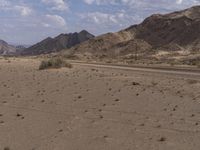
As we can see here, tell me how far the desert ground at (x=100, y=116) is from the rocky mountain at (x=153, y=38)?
96.8 metres

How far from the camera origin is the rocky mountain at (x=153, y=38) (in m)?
132

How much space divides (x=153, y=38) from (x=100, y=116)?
422 feet

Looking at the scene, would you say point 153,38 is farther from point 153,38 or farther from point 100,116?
point 100,116

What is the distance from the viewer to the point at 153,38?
146 m

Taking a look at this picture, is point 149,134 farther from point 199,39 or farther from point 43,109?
point 199,39

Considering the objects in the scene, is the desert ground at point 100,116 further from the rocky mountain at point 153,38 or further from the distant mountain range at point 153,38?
the distant mountain range at point 153,38

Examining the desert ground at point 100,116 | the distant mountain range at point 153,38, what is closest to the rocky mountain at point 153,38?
the distant mountain range at point 153,38

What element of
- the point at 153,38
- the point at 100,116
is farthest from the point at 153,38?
the point at 100,116

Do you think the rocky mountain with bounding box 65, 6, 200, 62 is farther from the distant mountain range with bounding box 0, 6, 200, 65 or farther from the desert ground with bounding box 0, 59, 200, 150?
the desert ground with bounding box 0, 59, 200, 150

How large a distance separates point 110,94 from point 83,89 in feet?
8.58

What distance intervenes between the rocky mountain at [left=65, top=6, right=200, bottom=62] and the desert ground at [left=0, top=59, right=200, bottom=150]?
9685 centimetres

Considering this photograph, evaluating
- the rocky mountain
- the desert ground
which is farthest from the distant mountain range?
the desert ground

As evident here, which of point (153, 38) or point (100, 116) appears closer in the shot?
point (100, 116)

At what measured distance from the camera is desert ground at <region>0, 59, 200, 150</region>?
1460cm
